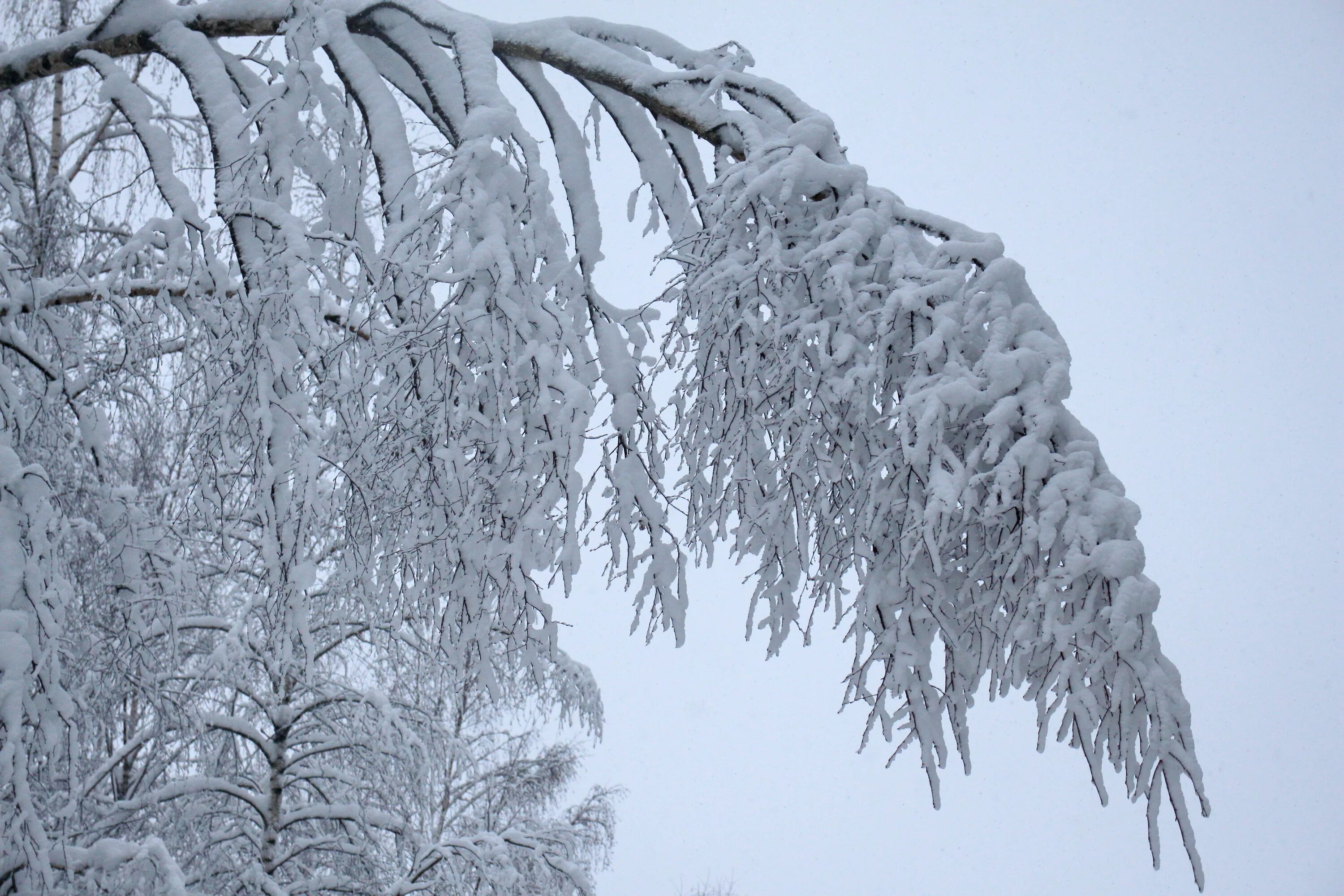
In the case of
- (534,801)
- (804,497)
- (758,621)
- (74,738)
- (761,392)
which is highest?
(534,801)

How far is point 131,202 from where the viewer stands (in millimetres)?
6055

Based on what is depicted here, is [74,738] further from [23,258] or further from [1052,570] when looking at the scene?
[1052,570]

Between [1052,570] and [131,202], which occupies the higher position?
[131,202]

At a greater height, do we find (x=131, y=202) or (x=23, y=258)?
(x=131, y=202)

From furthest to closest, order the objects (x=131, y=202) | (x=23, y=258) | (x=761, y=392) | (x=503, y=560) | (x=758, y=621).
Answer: (x=131, y=202) < (x=23, y=258) < (x=758, y=621) < (x=761, y=392) < (x=503, y=560)

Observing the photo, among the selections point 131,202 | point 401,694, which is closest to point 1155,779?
point 131,202

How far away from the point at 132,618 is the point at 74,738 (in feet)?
2.69

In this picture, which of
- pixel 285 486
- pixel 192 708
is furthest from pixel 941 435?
pixel 192 708

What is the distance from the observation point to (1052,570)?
6.38 feet

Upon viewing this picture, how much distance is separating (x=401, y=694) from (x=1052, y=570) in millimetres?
6995

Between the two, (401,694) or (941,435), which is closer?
(941,435)

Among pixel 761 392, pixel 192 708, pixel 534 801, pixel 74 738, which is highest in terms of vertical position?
pixel 534 801

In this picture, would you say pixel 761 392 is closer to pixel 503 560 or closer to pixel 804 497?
pixel 804 497

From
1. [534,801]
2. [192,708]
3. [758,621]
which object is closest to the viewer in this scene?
[758,621]
